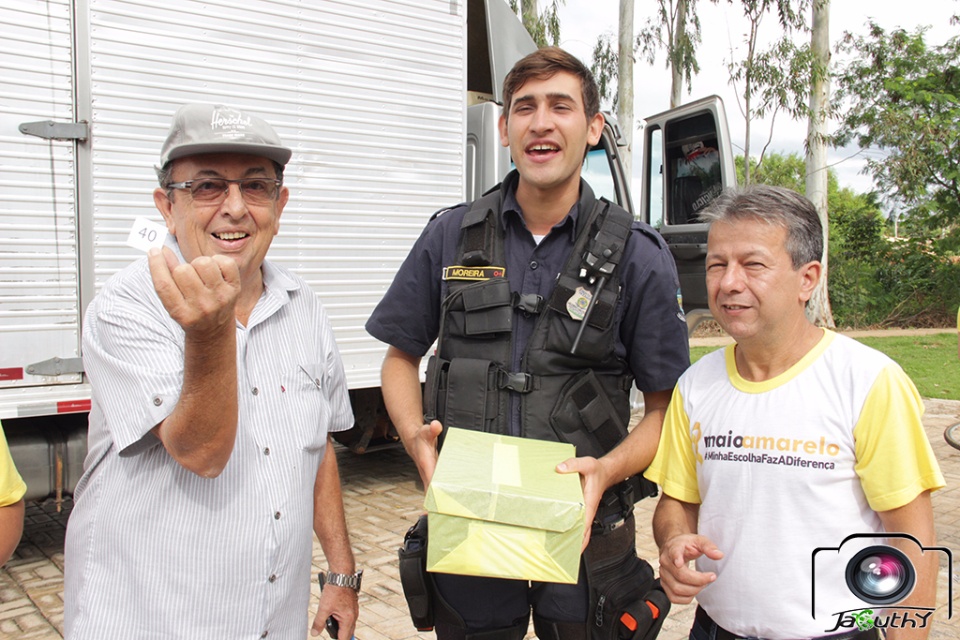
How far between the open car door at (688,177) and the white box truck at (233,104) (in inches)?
8.0

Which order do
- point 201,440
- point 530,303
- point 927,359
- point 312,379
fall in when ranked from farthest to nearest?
point 927,359, point 530,303, point 312,379, point 201,440

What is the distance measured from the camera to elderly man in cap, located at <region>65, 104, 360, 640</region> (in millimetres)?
1626

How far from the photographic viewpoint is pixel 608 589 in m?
2.22

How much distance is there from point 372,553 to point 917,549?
3611mm

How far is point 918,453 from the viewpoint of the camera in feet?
5.54

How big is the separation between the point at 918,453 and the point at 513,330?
105 cm

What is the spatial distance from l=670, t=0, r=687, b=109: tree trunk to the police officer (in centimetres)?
2058

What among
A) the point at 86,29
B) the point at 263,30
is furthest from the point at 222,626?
the point at 263,30

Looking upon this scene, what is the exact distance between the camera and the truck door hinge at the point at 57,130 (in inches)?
159

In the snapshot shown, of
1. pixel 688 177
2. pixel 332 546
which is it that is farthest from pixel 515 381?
pixel 688 177

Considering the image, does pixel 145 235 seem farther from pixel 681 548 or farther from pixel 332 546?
pixel 681 548

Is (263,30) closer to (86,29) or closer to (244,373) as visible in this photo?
(86,29)

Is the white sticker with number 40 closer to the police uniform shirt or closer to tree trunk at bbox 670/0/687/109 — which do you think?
the police uniform shirt

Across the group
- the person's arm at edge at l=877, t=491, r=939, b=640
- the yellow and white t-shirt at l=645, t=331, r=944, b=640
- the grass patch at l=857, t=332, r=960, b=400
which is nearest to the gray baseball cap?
the yellow and white t-shirt at l=645, t=331, r=944, b=640
